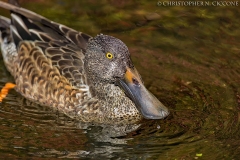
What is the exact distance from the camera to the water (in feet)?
27.2

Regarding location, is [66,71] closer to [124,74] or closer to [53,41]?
[53,41]

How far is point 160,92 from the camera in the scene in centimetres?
972

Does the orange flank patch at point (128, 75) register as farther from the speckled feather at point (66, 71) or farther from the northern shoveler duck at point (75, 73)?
the speckled feather at point (66, 71)

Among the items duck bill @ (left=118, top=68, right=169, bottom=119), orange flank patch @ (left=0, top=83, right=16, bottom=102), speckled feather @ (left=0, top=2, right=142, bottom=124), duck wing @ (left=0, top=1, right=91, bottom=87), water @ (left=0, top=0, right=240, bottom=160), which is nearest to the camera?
water @ (left=0, top=0, right=240, bottom=160)

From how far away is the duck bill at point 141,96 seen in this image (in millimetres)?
8680

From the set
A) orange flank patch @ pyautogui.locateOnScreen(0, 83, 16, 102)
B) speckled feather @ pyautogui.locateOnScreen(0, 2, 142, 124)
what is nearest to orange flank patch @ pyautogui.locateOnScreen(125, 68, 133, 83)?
speckled feather @ pyautogui.locateOnScreen(0, 2, 142, 124)

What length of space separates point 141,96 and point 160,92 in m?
1.07

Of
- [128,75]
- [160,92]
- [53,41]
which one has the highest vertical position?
[53,41]

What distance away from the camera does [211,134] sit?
28.1ft

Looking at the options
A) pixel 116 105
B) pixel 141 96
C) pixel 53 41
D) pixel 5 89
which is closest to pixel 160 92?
pixel 116 105

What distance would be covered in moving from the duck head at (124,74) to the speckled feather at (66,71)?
0.01 meters

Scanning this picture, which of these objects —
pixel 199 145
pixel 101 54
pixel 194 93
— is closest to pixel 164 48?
pixel 194 93

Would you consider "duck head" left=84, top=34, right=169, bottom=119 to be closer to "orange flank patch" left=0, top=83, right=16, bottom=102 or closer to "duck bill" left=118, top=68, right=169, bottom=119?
"duck bill" left=118, top=68, right=169, bottom=119

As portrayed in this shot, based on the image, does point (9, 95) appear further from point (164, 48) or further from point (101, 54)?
point (164, 48)
